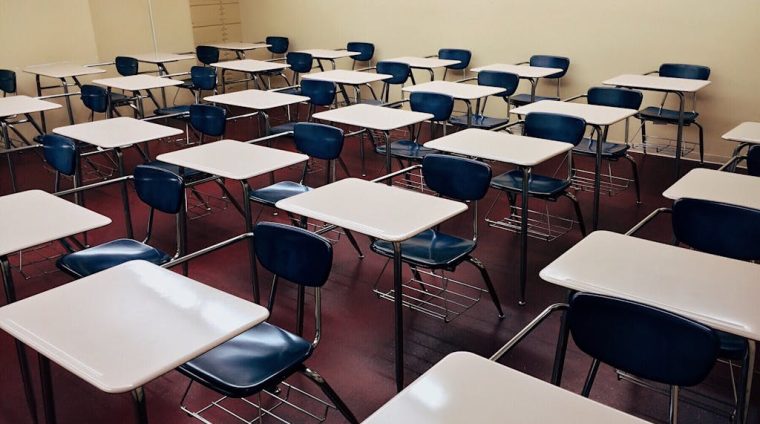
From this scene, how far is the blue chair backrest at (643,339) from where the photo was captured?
1767mm

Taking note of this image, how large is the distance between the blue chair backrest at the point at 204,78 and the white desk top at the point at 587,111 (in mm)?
3704

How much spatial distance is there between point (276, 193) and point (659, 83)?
3.49 m

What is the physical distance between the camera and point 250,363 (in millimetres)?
2238

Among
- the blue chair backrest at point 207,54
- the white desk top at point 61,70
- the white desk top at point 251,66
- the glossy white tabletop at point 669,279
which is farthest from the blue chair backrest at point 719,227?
the blue chair backrest at point 207,54

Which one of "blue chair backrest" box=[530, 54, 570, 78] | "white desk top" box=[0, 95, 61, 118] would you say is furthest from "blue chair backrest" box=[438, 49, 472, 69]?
"white desk top" box=[0, 95, 61, 118]

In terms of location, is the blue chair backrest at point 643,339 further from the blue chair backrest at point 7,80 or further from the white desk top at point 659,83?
the blue chair backrest at point 7,80

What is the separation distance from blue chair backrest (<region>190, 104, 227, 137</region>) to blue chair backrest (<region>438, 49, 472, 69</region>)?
322cm

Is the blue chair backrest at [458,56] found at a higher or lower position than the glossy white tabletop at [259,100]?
higher

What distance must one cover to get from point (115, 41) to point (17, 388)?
634 cm

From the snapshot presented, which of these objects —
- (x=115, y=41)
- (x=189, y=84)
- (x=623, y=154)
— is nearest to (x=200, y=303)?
(x=623, y=154)

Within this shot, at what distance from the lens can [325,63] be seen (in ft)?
29.7

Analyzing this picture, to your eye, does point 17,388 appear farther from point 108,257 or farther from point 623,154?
point 623,154

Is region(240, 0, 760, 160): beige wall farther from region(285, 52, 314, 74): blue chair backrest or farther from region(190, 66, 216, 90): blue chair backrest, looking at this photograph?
region(190, 66, 216, 90): blue chair backrest

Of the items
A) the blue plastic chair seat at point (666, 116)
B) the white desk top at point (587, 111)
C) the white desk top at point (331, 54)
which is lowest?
the blue plastic chair seat at point (666, 116)
